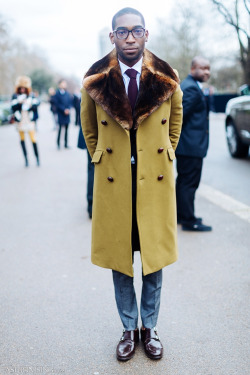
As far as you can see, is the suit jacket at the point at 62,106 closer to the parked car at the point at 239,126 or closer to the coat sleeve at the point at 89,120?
the parked car at the point at 239,126

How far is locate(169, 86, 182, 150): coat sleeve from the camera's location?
275 centimetres

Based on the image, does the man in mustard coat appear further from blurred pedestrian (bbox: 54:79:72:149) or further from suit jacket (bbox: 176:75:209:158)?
blurred pedestrian (bbox: 54:79:72:149)

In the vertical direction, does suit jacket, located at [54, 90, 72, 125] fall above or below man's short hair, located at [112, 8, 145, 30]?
below

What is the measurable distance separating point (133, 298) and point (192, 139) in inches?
109

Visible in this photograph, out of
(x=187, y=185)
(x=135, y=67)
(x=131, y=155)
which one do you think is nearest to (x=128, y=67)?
(x=135, y=67)

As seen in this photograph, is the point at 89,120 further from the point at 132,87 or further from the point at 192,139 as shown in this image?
the point at 192,139

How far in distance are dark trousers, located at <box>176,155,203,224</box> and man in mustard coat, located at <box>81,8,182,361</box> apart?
253 centimetres

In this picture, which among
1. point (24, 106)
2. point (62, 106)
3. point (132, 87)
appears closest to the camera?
point (132, 87)

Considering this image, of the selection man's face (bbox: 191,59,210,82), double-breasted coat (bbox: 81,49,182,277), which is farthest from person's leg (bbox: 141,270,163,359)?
man's face (bbox: 191,59,210,82)

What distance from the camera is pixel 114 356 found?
2.97 metres

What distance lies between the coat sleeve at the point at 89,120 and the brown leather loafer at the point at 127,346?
1232mm

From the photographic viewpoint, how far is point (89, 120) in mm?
2824

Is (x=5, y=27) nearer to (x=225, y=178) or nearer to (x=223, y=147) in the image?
(x=223, y=147)

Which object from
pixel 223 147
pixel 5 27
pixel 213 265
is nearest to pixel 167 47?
pixel 5 27
